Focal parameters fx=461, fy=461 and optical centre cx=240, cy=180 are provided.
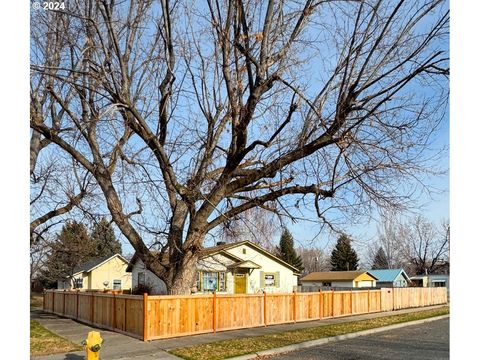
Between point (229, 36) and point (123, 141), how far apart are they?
4755 millimetres

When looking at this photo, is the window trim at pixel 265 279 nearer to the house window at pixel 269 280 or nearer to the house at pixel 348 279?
the house window at pixel 269 280

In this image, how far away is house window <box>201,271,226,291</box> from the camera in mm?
28094

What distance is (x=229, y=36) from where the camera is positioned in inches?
444

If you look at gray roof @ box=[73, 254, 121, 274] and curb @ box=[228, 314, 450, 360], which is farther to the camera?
gray roof @ box=[73, 254, 121, 274]

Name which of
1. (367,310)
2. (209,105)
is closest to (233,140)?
(209,105)

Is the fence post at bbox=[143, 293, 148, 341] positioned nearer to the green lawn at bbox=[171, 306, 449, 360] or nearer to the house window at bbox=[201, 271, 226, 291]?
the green lawn at bbox=[171, 306, 449, 360]

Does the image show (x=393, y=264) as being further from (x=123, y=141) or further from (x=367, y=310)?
(x=123, y=141)

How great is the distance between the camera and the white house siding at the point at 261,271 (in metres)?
30.4

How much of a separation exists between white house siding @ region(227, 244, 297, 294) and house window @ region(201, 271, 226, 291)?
1.71 meters

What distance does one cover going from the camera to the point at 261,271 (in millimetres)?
31812

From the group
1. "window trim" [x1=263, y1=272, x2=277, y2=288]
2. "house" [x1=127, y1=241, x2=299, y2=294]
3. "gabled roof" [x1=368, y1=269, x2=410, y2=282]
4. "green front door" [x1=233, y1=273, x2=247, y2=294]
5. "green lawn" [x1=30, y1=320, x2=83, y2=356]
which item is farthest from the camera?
"gabled roof" [x1=368, y1=269, x2=410, y2=282]

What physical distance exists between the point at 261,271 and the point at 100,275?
18.1 metres

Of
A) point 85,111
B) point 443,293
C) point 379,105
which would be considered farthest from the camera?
point 443,293

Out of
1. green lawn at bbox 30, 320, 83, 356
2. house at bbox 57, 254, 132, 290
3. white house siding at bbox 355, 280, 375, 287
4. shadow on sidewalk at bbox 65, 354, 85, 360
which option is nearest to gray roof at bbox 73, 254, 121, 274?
house at bbox 57, 254, 132, 290
